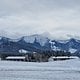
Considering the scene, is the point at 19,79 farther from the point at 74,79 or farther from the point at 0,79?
the point at 74,79

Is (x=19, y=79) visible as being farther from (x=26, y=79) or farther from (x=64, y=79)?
(x=64, y=79)

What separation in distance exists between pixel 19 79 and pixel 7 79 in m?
0.89

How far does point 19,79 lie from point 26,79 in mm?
564

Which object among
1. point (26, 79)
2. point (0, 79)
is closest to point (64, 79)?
point (26, 79)

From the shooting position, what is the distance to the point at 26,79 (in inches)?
1023

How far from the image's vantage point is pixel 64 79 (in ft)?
85.8

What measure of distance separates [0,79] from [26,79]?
6.37 ft

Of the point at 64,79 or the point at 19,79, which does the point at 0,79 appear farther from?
the point at 64,79

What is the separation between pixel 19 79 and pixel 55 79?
2715 millimetres

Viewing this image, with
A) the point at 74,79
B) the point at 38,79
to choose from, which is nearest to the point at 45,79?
the point at 38,79

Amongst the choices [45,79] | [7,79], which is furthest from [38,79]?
[7,79]

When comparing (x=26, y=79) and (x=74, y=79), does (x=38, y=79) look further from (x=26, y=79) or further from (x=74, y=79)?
(x=74, y=79)

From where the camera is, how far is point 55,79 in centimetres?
2608

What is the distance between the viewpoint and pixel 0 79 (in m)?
25.7
